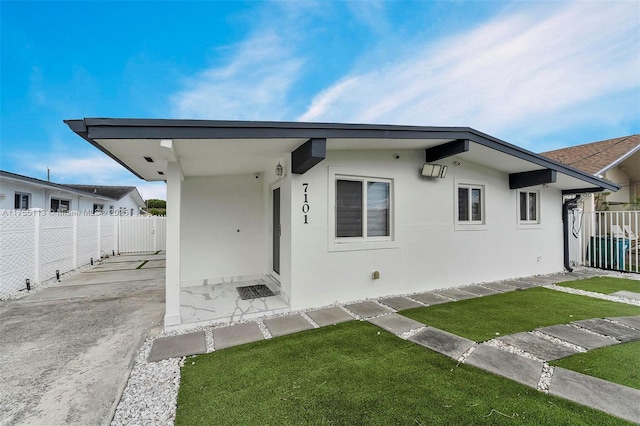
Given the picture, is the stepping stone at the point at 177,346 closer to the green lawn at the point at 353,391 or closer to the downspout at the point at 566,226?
the green lawn at the point at 353,391

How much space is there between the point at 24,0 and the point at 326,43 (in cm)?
1044

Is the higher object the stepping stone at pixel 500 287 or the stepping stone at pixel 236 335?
the stepping stone at pixel 236 335

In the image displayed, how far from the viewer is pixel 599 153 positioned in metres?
13.1

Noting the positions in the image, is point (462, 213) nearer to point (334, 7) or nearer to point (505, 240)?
point (505, 240)

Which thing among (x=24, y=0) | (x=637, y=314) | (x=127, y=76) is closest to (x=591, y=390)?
(x=637, y=314)

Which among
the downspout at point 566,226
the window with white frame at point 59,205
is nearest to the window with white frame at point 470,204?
the downspout at point 566,226

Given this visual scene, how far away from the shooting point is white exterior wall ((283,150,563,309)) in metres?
5.95

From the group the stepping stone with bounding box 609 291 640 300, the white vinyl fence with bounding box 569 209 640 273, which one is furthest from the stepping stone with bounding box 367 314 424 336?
the white vinyl fence with bounding box 569 209 640 273

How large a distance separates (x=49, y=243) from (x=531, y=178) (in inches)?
588

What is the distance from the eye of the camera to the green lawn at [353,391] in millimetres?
2598

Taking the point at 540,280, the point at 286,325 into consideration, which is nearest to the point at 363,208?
the point at 286,325

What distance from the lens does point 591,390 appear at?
2.96 meters

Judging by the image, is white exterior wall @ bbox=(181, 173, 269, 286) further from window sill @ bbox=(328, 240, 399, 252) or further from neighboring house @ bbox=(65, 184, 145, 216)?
neighboring house @ bbox=(65, 184, 145, 216)

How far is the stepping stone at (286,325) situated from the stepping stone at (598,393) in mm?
3413
